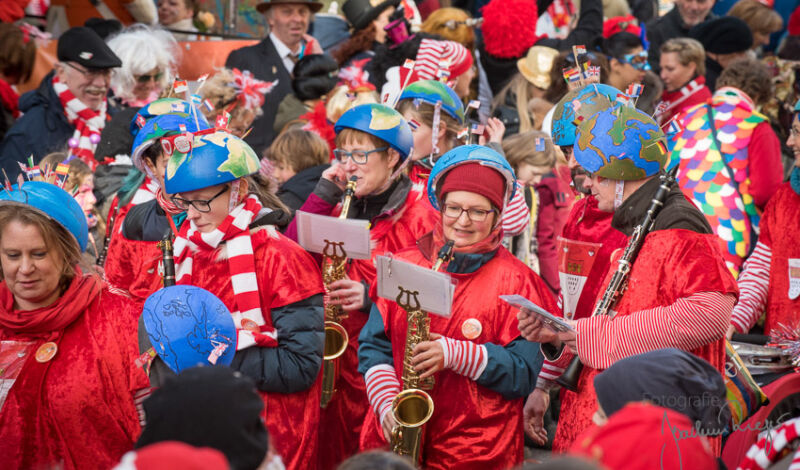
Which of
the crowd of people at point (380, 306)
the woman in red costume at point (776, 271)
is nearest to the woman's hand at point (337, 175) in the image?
the crowd of people at point (380, 306)

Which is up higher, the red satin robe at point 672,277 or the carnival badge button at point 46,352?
the red satin robe at point 672,277

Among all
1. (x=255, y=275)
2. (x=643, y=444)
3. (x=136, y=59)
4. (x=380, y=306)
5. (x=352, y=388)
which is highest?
(x=643, y=444)

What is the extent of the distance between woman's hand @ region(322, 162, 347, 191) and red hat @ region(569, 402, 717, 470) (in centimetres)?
300

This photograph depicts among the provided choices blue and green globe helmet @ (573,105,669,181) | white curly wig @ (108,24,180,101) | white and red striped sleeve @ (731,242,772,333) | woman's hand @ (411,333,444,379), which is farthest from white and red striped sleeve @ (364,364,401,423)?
white curly wig @ (108,24,180,101)

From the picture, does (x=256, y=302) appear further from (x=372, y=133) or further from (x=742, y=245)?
(x=742, y=245)

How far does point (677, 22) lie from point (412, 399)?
301 inches

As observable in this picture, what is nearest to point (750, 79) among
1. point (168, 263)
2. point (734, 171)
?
point (734, 171)

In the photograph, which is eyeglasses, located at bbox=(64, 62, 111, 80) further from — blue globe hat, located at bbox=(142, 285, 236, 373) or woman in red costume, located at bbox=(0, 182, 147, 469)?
blue globe hat, located at bbox=(142, 285, 236, 373)

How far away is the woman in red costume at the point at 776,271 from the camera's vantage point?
4734 mm

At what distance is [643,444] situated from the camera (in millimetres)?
1831

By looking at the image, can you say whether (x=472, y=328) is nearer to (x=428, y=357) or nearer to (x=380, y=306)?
(x=428, y=357)

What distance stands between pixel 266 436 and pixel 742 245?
4.98 meters

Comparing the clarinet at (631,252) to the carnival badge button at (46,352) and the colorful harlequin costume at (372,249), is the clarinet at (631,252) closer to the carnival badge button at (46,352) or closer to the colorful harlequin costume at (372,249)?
the colorful harlequin costume at (372,249)

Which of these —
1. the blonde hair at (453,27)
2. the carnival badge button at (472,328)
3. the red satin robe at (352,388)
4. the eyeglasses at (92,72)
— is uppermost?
the blonde hair at (453,27)
